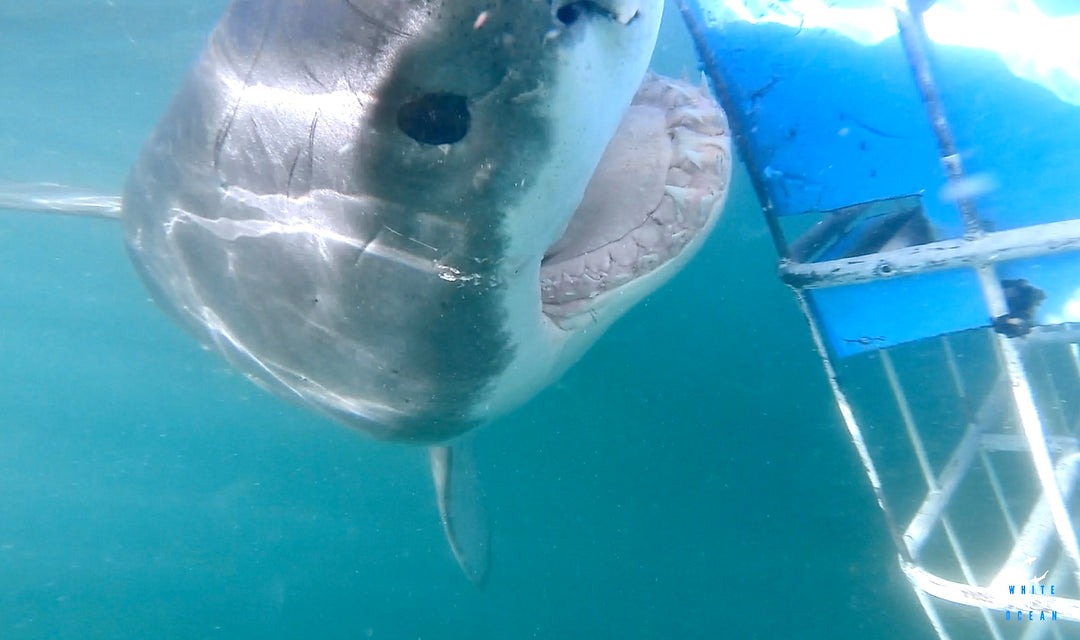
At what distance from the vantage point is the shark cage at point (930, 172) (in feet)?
7.92

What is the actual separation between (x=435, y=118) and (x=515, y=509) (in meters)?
10.4

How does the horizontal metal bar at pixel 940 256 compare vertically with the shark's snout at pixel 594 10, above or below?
above

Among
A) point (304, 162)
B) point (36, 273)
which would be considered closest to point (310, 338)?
point (304, 162)

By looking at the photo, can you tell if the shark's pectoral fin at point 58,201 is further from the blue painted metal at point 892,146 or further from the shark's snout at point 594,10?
the shark's snout at point 594,10

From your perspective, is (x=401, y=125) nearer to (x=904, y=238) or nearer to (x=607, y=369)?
(x=904, y=238)

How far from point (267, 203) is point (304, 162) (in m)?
0.25

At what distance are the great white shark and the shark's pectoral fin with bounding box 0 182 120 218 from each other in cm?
152

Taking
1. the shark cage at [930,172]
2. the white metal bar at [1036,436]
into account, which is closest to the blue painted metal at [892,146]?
the shark cage at [930,172]

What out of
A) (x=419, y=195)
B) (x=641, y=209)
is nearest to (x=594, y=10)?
(x=419, y=195)

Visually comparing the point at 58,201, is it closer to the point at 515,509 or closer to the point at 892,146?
the point at 892,146

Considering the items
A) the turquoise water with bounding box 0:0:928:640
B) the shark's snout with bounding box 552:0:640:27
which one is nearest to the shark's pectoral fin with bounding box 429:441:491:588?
the turquoise water with bounding box 0:0:928:640

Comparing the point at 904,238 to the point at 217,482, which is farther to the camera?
the point at 217,482

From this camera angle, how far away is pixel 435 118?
56.7 inches

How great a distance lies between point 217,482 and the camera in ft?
105
